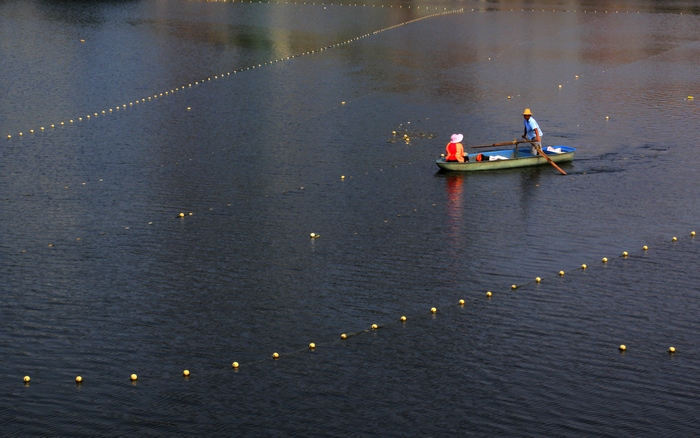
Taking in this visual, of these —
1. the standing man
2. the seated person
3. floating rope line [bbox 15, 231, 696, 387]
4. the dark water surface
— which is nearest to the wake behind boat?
the seated person

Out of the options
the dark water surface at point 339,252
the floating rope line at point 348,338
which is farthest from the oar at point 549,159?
the floating rope line at point 348,338

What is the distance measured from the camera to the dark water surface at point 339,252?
18.2 metres

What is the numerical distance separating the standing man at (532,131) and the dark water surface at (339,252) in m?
1.23

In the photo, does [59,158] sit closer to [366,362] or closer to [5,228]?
[5,228]

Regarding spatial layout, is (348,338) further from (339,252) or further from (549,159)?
(549,159)

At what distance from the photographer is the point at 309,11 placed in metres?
85.2

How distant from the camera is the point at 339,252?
26344 mm

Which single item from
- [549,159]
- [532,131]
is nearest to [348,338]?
[549,159]

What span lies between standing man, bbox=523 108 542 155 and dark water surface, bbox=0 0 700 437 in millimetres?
1232

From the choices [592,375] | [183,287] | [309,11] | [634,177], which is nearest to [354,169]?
[634,177]

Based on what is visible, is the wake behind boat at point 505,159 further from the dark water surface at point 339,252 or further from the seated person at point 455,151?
the dark water surface at point 339,252

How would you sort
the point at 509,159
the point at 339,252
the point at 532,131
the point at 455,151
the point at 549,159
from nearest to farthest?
the point at 339,252
the point at 455,151
the point at 509,159
the point at 549,159
the point at 532,131

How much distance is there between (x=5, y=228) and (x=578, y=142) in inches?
892

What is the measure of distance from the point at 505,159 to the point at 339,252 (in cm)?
1130
